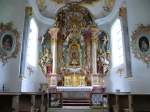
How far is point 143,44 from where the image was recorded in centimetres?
1033

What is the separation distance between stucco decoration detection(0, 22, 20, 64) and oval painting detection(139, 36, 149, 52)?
5679 mm

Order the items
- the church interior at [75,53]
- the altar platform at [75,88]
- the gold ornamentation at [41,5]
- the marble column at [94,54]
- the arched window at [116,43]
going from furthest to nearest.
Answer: the marble column at [94,54], the gold ornamentation at [41,5], the altar platform at [75,88], the arched window at [116,43], the church interior at [75,53]

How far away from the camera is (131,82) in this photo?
9.95 metres

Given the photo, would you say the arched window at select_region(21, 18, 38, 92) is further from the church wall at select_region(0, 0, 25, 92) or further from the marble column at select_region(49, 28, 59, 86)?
the church wall at select_region(0, 0, 25, 92)

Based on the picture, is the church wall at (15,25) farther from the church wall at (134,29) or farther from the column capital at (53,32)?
the church wall at (134,29)

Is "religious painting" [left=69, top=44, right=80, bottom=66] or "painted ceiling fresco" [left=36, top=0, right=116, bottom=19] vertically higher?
"painted ceiling fresco" [left=36, top=0, right=116, bottom=19]

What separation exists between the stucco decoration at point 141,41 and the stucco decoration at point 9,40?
5410 mm

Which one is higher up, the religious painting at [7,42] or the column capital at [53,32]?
the column capital at [53,32]

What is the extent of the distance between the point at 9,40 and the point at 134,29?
5.82 m

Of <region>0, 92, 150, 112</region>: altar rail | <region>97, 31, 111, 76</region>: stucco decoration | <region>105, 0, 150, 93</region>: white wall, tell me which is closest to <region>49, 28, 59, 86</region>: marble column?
<region>97, 31, 111, 76</region>: stucco decoration

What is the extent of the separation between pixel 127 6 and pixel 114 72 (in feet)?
13.7

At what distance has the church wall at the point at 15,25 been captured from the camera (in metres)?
9.45

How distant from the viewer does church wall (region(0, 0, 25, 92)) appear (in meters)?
9.45

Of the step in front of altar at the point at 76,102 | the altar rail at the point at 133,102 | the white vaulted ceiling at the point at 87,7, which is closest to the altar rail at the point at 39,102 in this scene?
the altar rail at the point at 133,102
